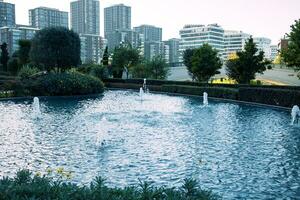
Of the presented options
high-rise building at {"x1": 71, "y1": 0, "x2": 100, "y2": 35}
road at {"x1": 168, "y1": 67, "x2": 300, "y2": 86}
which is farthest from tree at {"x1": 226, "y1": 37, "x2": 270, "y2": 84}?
high-rise building at {"x1": 71, "y1": 0, "x2": 100, "y2": 35}

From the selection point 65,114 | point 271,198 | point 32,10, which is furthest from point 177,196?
point 32,10

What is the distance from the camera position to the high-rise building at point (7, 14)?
146 m

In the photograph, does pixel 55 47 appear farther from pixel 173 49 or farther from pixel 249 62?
pixel 173 49

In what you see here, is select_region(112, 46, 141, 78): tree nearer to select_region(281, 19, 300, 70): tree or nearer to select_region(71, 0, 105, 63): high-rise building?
select_region(281, 19, 300, 70): tree

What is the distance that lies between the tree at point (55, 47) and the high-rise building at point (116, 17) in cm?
13953

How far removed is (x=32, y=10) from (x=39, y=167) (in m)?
159

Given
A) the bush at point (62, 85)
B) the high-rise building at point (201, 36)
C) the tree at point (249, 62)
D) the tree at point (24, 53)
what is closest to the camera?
the bush at point (62, 85)

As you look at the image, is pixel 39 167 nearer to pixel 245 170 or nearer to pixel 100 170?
pixel 100 170

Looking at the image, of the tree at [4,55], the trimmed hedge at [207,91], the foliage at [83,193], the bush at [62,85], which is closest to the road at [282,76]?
the trimmed hedge at [207,91]

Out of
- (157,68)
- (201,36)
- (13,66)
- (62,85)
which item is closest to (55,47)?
(62,85)

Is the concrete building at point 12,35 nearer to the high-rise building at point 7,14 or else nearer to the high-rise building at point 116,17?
the high-rise building at point 7,14

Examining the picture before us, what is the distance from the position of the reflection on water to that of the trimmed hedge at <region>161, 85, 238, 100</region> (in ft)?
36.9

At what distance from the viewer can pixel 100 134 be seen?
1582cm

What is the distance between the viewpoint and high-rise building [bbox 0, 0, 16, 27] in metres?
146
